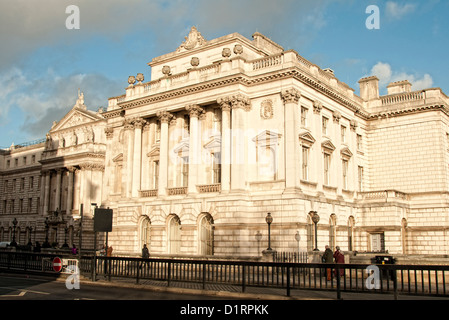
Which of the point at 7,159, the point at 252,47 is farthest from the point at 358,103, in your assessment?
the point at 7,159

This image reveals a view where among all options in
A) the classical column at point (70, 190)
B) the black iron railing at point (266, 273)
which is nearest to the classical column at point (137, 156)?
the black iron railing at point (266, 273)

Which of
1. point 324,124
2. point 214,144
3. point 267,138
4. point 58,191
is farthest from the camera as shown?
point 58,191

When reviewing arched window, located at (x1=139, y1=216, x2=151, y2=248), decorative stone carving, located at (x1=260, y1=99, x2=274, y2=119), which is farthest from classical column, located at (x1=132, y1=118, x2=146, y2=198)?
decorative stone carving, located at (x1=260, y1=99, x2=274, y2=119)

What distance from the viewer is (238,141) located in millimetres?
36281

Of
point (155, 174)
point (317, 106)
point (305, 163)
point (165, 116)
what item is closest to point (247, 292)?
point (305, 163)

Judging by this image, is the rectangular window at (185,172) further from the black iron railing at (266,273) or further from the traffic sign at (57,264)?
the traffic sign at (57,264)

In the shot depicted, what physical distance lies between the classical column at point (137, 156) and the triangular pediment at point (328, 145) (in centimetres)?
1568

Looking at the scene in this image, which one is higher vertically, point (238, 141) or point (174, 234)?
point (238, 141)

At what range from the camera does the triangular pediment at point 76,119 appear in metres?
69.5

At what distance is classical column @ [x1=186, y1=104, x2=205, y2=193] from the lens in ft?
124

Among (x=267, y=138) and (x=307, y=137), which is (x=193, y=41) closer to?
(x=267, y=138)

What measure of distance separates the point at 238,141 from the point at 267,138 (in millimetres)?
2149

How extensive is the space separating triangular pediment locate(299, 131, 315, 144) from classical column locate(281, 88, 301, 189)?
1088 millimetres

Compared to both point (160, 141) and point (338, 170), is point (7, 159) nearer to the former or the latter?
point (160, 141)
